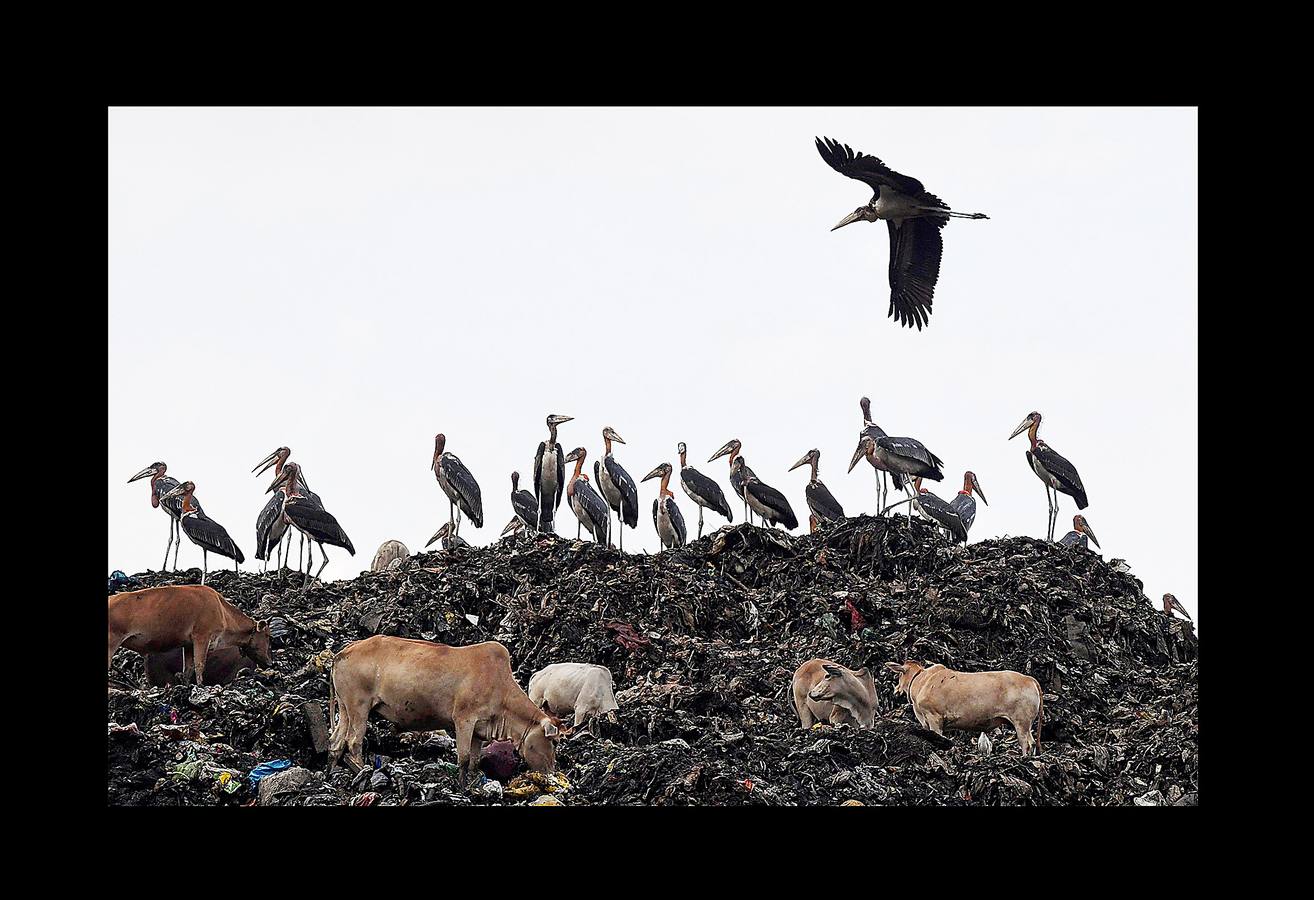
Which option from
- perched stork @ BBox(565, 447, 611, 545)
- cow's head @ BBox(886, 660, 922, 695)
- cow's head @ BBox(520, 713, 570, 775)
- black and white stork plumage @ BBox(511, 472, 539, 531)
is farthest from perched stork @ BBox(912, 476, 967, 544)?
cow's head @ BBox(520, 713, 570, 775)

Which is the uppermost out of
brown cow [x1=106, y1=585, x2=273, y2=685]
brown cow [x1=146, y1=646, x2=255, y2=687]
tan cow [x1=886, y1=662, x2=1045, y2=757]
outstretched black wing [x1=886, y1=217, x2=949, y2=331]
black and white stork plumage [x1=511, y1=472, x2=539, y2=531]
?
outstretched black wing [x1=886, y1=217, x2=949, y2=331]

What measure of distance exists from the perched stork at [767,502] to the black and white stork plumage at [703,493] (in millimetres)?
655

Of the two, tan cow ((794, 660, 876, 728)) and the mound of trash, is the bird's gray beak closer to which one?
the mound of trash

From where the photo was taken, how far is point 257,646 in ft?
50.8

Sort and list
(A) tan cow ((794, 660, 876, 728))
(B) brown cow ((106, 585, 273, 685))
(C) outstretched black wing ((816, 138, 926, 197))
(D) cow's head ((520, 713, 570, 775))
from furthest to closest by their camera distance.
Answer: (C) outstretched black wing ((816, 138, 926, 197)) → (A) tan cow ((794, 660, 876, 728)) → (B) brown cow ((106, 585, 273, 685)) → (D) cow's head ((520, 713, 570, 775))

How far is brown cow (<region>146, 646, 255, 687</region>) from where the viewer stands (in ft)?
49.8

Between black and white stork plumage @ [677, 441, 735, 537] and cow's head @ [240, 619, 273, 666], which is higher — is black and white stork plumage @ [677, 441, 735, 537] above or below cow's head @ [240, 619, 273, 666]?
above

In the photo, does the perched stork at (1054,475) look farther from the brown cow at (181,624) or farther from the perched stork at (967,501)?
the brown cow at (181,624)

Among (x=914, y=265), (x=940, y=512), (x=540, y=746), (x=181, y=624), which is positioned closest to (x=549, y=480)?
(x=940, y=512)

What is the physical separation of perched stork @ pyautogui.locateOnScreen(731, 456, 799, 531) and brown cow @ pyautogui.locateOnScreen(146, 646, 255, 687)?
32.6 ft

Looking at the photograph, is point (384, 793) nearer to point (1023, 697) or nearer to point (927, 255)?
point (1023, 697)

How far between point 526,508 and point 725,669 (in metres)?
8.95

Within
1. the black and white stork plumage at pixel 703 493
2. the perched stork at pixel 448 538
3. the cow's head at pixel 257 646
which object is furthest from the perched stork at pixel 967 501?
the cow's head at pixel 257 646

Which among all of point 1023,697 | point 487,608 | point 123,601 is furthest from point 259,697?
point 1023,697
